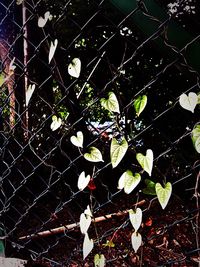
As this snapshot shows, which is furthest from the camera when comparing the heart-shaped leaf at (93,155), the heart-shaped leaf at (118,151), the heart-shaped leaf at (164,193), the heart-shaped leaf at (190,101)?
the heart-shaped leaf at (93,155)

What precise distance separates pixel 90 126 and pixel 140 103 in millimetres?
1174

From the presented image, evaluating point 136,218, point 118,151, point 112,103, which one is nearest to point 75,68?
point 112,103

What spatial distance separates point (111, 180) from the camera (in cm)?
354

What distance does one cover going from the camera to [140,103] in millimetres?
1196

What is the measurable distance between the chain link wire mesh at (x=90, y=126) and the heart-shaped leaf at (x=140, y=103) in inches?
4.7

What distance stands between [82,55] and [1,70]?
2.01 meters

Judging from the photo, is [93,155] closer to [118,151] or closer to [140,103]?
[118,151]

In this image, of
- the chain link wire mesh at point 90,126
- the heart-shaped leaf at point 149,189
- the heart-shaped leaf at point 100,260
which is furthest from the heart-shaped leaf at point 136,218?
the heart-shaped leaf at point 100,260

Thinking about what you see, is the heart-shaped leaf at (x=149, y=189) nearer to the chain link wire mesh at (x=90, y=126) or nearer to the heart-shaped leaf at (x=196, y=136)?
the chain link wire mesh at (x=90, y=126)

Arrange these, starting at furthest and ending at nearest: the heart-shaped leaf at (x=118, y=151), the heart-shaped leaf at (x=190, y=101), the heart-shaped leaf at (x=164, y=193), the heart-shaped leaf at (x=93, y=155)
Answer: the heart-shaped leaf at (x=93, y=155) < the heart-shaped leaf at (x=118, y=151) < the heart-shaped leaf at (x=164, y=193) < the heart-shaped leaf at (x=190, y=101)

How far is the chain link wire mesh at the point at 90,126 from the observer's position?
1.42m

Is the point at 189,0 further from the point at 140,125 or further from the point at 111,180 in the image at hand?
the point at 111,180

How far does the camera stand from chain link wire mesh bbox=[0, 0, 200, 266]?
1420 mm

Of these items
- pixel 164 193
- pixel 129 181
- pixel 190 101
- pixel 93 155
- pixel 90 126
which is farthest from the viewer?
pixel 90 126
